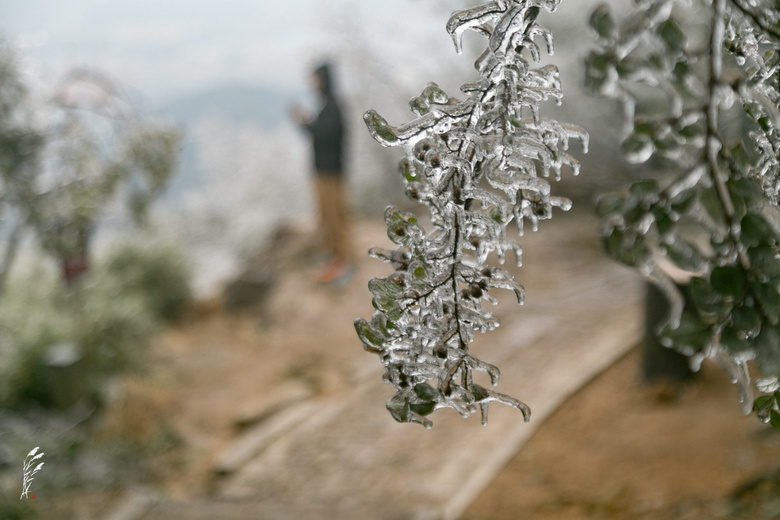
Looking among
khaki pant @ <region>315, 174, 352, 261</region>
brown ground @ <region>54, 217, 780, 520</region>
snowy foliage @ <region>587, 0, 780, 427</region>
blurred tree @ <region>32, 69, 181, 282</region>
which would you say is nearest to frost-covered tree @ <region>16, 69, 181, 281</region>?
blurred tree @ <region>32, 69, 181, 282</region>

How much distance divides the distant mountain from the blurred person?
15.6 feet

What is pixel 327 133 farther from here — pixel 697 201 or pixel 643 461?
pixel 697 201

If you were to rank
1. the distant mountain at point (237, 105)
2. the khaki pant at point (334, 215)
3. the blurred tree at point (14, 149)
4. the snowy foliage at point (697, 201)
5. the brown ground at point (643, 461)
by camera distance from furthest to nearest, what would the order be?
the distant mountain at point (237, 105) < the khaki pant at point (334, 215) < the blurred tree at point (14, 149) < the brown ground at point (643, 461) < the snowy foliage at point (697, 201)

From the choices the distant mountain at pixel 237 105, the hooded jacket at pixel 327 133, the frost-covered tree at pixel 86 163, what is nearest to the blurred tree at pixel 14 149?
the frost-covered tree at pixel 86 163

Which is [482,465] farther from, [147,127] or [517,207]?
[147,127]

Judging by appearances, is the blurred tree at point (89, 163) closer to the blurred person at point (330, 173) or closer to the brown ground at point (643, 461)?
the blurred person at point (330, 173)

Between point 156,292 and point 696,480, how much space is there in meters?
4.68

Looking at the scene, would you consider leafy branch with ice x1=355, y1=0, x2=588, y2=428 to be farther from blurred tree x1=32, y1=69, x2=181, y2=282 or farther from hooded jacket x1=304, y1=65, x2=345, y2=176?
hooded jacket x1=304, y1=65, x2=345, y2=176

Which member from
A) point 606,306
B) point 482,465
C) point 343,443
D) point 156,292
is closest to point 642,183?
point 482,465

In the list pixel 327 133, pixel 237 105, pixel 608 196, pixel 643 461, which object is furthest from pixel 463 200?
pixel 237 105

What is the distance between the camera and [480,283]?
51 centimetres

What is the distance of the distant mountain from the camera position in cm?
1042

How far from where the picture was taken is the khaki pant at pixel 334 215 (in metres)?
5.72

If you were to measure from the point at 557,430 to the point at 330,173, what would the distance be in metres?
3.44
